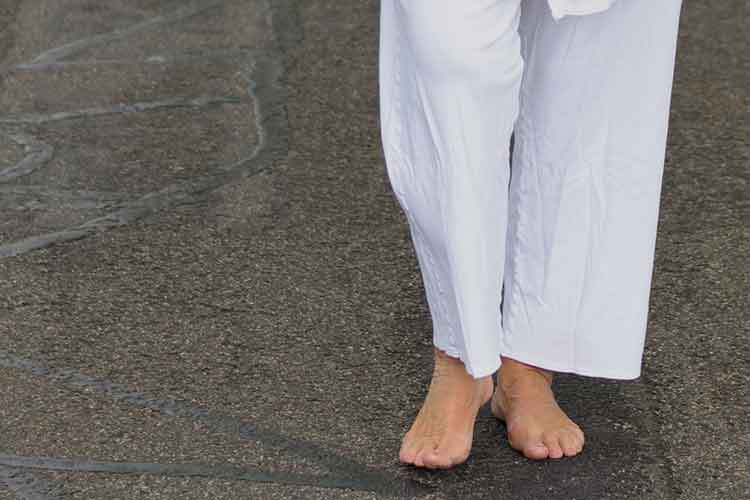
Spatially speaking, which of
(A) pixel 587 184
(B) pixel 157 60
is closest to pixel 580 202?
(A) pixel 587 184

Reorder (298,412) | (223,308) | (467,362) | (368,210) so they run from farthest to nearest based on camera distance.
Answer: (368,210) < (223,308) < (298,412) < (467,362)

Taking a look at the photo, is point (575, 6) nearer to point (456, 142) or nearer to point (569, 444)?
point (456, 142)

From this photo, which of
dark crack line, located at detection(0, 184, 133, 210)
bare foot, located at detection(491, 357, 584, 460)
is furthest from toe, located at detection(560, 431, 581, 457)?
dark crack line, located at detection(0, 184, 133, 210)

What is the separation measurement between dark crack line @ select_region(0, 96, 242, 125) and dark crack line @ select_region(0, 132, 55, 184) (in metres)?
0.16

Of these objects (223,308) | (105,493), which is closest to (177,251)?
(223,308)

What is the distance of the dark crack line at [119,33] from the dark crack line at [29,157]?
0.92m

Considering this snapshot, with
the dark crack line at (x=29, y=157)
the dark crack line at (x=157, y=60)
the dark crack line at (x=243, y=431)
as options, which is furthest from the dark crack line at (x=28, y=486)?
the dark crack line at (x=157, y=60)

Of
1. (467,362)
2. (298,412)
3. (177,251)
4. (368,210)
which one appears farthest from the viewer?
(368,210)

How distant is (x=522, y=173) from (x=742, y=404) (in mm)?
779

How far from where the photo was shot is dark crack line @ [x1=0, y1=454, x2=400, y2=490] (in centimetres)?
292

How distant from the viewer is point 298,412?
3.21 metres

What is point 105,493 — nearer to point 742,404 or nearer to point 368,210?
point 742,404

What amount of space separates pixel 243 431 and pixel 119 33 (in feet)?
11.0

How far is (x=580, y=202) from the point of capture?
2.88 meters
